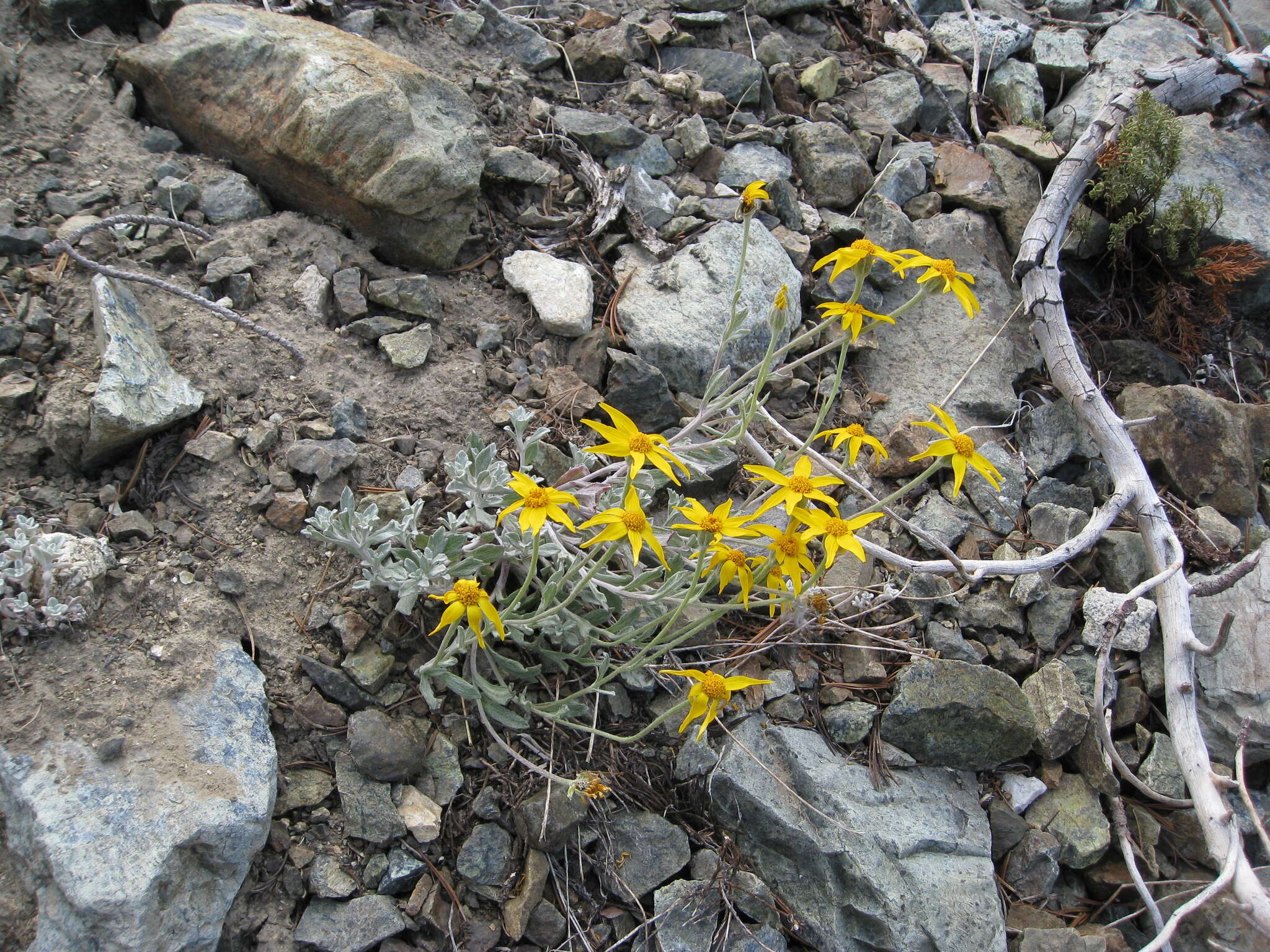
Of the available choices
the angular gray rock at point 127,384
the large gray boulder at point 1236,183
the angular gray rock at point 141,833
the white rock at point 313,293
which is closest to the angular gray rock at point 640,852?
the angular gray rock at point 141,833

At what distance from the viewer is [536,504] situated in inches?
90.6

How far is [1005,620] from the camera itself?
3242 millimetres

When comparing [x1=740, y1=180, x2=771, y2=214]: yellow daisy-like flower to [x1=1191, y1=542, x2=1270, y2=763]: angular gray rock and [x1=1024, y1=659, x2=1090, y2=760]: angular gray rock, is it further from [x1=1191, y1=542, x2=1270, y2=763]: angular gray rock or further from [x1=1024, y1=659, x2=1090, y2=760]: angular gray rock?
[x1=1191, y1=542, x2=1270, y2=763]: angular gray rock

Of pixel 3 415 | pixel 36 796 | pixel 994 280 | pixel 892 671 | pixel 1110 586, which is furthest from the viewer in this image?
pixel 994 280

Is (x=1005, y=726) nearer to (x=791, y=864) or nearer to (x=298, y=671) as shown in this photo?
(x=791, y=864)

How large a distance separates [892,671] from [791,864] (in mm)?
810

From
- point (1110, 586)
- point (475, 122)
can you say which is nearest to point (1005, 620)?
point (1110, 586)

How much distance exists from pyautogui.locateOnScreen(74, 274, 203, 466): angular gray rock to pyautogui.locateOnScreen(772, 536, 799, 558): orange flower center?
6.56 ft

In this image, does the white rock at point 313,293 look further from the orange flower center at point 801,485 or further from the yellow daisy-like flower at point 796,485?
the orange flower center at point 801,485

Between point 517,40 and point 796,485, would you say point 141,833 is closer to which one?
point 796,485

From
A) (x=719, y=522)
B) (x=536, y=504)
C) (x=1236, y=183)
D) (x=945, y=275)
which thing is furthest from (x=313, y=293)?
(x=1236, y=183)

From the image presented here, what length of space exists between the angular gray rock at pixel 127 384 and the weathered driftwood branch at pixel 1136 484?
340 cm

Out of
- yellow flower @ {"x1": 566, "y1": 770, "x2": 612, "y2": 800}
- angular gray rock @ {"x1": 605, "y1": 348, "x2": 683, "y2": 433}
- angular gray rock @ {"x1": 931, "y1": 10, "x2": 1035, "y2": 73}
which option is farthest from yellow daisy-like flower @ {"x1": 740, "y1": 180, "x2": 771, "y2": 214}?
angular gray rock @ {"x1": 931, "y1": 10, "x2": 1035, "y2": 73}

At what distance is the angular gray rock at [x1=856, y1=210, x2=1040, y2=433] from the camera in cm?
393
